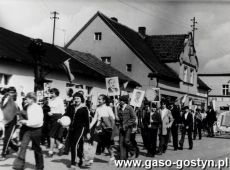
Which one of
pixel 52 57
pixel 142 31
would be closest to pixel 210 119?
pixel 52 57

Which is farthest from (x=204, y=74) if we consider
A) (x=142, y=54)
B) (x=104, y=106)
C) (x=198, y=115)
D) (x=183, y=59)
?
(x=104, y=106)

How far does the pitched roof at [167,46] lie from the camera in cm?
3831

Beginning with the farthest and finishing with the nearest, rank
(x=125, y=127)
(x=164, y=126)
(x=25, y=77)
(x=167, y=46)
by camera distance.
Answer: (x=167, y=46), (x=25, y=77), (x=164, y=126), (x=125, y=127)

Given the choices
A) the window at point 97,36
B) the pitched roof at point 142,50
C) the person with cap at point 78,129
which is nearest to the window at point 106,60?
the window at point 97,36

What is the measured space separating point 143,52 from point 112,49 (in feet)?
8.60

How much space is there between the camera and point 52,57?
2694 centimetres

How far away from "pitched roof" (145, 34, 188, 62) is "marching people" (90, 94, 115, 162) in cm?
2683

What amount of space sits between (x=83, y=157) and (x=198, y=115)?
13.6 meters

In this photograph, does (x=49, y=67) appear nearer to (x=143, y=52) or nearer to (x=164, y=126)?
(x=164, y=126)

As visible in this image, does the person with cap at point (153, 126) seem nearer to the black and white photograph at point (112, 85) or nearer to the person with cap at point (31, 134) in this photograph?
the black and white photograph at point (112, 85)

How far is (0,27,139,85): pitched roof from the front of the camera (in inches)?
848

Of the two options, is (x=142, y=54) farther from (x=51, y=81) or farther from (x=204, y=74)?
(x=204, y=74)

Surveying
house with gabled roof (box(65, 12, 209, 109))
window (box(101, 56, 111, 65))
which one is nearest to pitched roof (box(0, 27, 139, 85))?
window (box(101, 56, 111, 65))

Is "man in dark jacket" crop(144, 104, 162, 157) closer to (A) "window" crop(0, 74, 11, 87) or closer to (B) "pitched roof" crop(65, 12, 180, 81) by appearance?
(A) "window" crop(0, 74, 11, 87)
